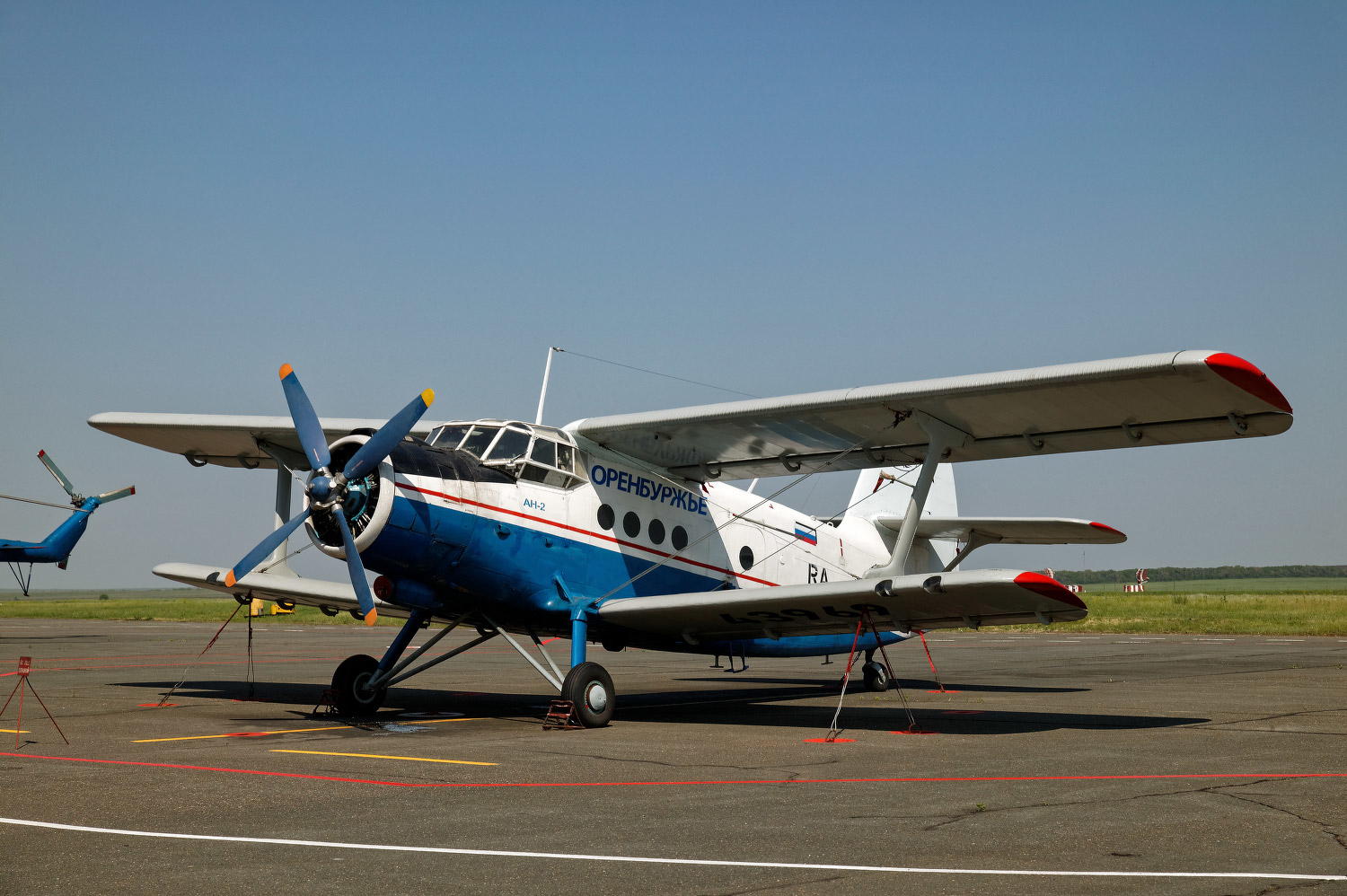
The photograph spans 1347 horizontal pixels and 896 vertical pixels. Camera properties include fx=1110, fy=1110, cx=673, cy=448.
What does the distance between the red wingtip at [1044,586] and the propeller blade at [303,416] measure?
27.1ft

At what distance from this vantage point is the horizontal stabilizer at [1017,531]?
1799 centimetres

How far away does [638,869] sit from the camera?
6180 millimetres

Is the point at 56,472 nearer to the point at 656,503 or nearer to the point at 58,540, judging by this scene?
the point at 58,540

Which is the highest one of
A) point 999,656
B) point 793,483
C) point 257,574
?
point 793,483

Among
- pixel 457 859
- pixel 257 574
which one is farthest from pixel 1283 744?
pixel 257 574

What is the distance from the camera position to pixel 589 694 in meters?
14.0

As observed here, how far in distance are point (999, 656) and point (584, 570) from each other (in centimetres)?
1918

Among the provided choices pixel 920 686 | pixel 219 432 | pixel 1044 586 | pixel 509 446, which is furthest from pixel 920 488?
pixel 219 432

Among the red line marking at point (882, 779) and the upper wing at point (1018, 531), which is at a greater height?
the upper wing at point (1018, 531)

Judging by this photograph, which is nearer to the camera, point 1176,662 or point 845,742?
point 845,742

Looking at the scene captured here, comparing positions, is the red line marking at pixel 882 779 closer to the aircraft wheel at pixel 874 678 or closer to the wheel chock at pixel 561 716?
the wheel chock at pixel 561 716

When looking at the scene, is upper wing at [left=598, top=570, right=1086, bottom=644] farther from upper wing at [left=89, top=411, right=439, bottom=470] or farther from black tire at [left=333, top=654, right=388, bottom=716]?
upper wing at [left=89, top=411, right=439, bottom=470]

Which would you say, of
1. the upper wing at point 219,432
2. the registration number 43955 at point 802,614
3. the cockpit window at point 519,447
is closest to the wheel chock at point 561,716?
the registration number 43955 at point 802,614

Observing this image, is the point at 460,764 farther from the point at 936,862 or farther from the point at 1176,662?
the point at 1176,662
